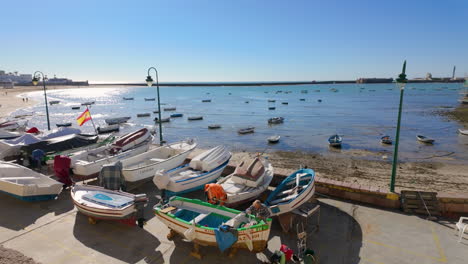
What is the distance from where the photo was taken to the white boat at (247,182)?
988cm

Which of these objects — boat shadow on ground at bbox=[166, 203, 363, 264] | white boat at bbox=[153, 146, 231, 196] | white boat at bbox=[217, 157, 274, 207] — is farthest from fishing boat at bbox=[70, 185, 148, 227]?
white boat at bbox=[217, 157, 274, 207]

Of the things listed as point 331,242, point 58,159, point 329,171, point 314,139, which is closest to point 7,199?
point 58,159

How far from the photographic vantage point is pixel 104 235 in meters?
8.52

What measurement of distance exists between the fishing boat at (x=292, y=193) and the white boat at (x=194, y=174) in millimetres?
3360

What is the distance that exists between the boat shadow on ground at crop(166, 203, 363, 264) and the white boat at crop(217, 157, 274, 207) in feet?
4.59

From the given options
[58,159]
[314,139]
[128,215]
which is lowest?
[314,139]

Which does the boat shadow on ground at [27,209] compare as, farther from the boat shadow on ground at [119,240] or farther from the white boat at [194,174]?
the white boat at [194,174]

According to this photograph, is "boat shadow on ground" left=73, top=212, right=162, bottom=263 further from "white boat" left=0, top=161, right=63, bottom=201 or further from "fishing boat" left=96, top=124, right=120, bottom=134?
"fishing boat" left=96, top=124, right=120, bottom=134

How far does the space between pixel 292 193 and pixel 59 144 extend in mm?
15486

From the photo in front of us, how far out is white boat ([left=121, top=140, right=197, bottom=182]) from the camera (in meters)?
11.8

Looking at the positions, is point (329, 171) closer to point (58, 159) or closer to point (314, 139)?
point (314, 139)

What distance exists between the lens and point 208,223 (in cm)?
796

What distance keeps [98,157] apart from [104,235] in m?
7.92

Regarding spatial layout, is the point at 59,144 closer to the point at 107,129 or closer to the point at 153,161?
Result: the point at 153,161
